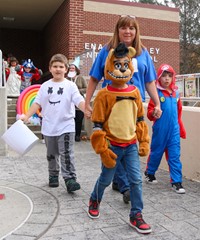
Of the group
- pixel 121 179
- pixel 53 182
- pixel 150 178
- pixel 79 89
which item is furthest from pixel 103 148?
pixel 79 89

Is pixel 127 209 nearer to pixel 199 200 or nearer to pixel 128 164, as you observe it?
pixel 128 164

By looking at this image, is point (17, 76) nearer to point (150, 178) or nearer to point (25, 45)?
point (25, 45)

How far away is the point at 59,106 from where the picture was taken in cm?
418

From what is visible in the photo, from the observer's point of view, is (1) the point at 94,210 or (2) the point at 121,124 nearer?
(2) the point at 121,124

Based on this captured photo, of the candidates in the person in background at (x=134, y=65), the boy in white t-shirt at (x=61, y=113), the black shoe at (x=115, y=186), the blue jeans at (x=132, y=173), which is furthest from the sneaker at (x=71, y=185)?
the blue jeans at (x=132, y=173)

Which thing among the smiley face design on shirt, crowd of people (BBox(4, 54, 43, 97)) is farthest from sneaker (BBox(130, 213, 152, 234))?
crowd of people (BBox(4, 54, 43, 97))

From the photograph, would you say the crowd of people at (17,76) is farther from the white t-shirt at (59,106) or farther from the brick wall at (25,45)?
the white t-shirt at (59,106)

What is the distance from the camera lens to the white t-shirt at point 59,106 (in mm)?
4180

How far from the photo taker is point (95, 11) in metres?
16.6

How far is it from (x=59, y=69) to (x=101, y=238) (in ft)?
7.27

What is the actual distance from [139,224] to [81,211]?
0.77 metres

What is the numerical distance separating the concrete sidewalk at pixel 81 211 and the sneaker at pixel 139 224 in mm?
46

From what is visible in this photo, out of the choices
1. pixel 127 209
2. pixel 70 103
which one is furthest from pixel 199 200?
pixel 70 103

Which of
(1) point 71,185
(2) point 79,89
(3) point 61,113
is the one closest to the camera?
(1) point 71,185
